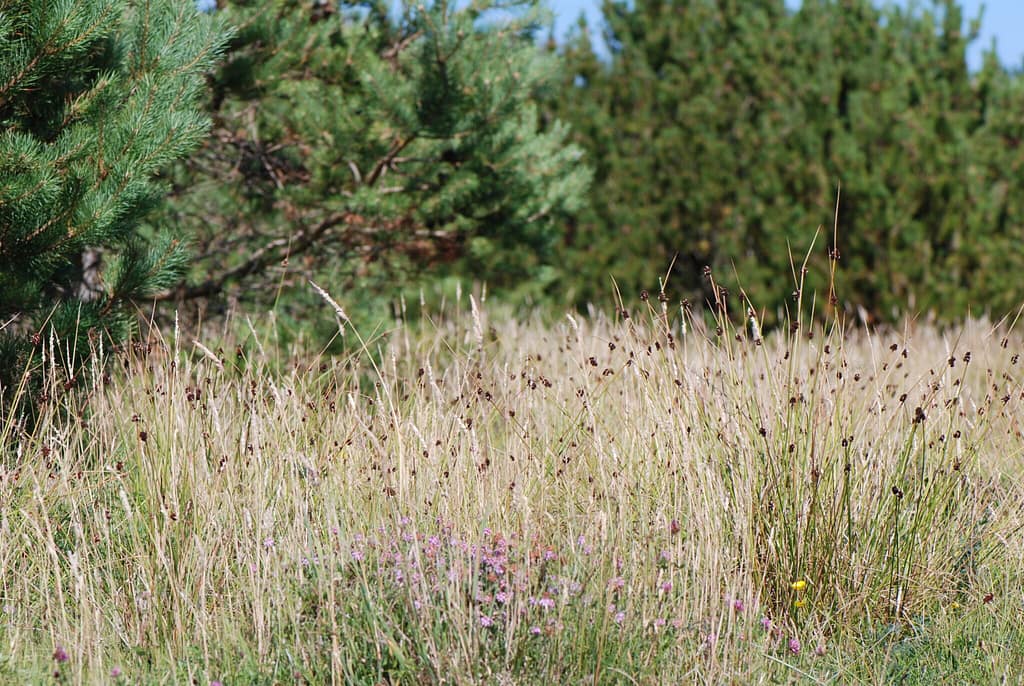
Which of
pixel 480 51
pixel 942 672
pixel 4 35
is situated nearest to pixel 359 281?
pixel 480 51

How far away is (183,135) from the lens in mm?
3900

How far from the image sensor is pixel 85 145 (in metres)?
3.75

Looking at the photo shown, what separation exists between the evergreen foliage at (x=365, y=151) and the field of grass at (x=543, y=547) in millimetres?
2086

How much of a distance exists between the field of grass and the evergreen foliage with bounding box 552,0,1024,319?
541cm

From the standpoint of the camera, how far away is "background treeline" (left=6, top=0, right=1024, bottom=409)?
3.87 meters

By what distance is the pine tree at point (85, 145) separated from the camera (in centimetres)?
365

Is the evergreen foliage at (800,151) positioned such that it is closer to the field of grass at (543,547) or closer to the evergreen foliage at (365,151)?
the evergreen foliage at (365,151)

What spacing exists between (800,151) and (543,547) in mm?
6980

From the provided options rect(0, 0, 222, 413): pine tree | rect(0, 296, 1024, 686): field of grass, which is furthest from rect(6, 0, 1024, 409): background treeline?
rect(0, 296, 1024, 686): field of grass

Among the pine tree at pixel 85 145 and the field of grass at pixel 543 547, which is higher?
the pine tree at pixel 85 145

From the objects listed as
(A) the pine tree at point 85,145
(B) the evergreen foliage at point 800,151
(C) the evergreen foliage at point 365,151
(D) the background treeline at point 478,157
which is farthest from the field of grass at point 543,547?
(B) the evergreen foliage at point 800,151

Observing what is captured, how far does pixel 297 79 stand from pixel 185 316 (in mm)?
1572

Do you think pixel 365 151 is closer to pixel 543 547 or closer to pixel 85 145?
pixel 85 145

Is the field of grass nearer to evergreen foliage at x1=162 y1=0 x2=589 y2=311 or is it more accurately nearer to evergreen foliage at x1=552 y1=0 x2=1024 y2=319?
evergreen foliage at x1=162 y1=0 x2=589 y2=311
